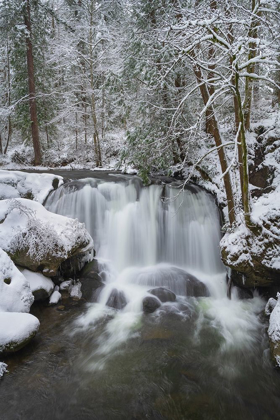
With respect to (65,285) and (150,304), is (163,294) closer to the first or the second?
(150,304)

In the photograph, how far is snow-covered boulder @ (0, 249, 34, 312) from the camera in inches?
189

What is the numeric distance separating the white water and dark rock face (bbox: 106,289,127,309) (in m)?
0.10

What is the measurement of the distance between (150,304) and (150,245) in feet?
7.51

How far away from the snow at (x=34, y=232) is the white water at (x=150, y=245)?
138 cm

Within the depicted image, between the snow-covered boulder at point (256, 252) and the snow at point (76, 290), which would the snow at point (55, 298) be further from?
the snow-covered boulder at point (256, 252)

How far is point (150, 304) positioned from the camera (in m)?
5.92

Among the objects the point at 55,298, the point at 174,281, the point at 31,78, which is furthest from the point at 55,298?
the point at 31,78

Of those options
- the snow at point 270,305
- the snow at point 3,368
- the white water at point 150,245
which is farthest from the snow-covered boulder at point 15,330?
the snow at point 270,305

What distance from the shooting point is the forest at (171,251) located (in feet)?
12.9

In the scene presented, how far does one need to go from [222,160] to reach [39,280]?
5361mm

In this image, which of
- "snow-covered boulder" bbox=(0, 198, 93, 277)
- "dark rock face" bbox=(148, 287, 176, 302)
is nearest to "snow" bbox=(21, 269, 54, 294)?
"snow-covered boulder" bbox=(0, 198, 93, 277)

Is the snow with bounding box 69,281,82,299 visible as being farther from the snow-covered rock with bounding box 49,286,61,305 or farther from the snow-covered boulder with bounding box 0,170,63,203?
the snow-covered boulder with bounding box 0,170,63,203

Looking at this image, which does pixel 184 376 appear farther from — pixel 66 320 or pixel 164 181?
pixel 164 181

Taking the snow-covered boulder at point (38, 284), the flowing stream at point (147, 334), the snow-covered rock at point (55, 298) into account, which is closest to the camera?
the flowing stream at point (147, 334)
